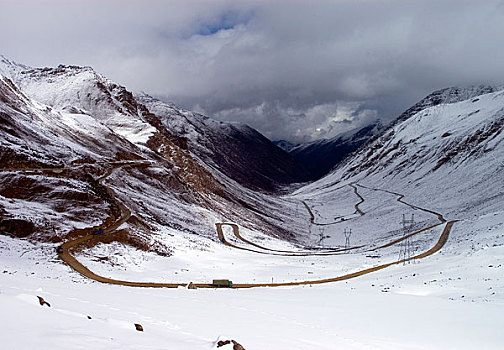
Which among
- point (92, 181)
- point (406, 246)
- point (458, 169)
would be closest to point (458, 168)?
point (458, 169)

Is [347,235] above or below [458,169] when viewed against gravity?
below

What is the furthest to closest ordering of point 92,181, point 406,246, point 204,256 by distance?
point 92,181, point 406,246, point 204,256

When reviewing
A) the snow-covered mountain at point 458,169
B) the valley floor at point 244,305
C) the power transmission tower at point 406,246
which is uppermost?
the snow-covered mountain at point 458,169

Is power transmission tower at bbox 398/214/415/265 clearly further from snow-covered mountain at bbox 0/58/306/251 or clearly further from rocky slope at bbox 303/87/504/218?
snow-covered mountain at bbox 0/58/306/251

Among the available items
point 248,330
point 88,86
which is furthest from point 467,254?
point 88,86

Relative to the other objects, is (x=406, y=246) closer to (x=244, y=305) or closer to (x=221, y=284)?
(x=221, y=284)

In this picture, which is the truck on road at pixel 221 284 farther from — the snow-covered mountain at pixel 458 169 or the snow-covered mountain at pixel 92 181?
the snow-covered mountain at pixel 458 169

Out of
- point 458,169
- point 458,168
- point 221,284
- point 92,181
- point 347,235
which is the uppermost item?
point 458,168

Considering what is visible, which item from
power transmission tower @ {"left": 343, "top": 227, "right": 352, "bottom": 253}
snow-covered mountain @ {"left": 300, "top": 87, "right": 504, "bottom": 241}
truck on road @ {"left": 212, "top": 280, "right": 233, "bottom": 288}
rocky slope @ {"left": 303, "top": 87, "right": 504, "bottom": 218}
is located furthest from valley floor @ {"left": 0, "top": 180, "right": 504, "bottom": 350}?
rocky slope @ {"left": 303, "top": 87, "right": 504, "bottom": 218}

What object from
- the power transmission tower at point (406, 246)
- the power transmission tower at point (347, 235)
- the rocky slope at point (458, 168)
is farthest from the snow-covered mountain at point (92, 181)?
the rocky slope at point (458, 168)

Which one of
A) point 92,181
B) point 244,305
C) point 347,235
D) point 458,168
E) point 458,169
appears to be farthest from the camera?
point 458,168

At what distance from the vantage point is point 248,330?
14844 mm

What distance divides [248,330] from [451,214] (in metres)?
96.1

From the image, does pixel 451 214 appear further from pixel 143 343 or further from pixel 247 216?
pixel 143 343
